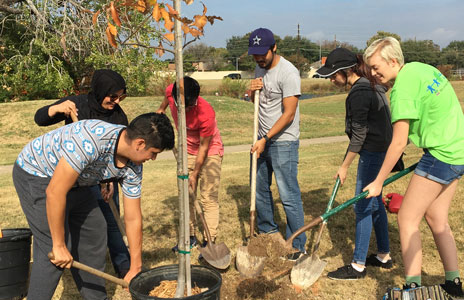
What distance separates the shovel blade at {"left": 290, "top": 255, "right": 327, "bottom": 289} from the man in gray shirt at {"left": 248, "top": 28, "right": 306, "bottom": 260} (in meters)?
0.39

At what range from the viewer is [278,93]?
4336mm

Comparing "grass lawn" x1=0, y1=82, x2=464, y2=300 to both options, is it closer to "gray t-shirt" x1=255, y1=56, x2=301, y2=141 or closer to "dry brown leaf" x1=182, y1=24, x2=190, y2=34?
"gray t-shirt" x1=255, y1=56, x2=301, y2=141

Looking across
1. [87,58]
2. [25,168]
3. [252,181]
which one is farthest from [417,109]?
[87,58]

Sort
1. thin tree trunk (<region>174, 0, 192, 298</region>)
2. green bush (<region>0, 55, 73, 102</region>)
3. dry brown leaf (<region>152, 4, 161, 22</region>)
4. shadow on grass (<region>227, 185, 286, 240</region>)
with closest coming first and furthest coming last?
dry brown leaf (<region>152, 4, 161, 22</region>), thin tree trunk (<region>174, 0, 192, 298</region>), shadow on grass (<region>227, 185, 286, 240</region>), green bush (<region>0, 55, 73, 102</region>)

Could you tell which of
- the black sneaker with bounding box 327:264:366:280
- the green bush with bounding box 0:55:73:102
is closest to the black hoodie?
the black sneaker with bounding box 327:264:366:280

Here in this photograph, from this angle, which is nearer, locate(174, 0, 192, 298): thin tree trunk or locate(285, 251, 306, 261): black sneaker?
locate(174, 0, 192, 298): thin tree trunk

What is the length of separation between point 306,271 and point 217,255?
87 cm

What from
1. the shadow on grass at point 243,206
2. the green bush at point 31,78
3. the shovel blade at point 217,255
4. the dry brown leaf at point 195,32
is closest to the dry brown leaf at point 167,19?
the dry brown leaf at point 195,32

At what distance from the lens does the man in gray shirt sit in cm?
419

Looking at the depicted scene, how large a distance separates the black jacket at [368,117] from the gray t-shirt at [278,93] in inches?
21.4

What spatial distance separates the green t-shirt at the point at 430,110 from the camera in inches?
117

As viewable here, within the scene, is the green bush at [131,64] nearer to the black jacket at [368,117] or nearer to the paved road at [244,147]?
the paved road at [244,147]

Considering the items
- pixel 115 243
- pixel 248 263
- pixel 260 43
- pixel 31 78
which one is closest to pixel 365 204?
pixel 248 263

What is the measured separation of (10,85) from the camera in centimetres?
2200
